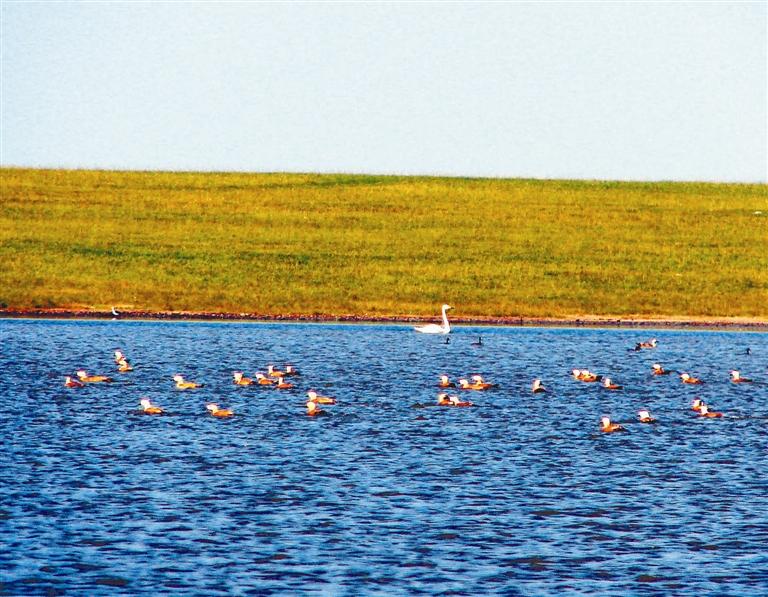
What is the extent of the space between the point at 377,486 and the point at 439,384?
20.7 m

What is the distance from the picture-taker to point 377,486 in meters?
29.8

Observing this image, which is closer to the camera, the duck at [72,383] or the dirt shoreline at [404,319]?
the duck at [72,383]

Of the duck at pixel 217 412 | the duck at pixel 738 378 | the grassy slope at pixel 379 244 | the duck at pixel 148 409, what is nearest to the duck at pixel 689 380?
the duck at pixel 738 378

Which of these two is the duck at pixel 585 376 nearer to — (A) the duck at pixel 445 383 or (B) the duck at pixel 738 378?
(A) the duck at pixel 445 383

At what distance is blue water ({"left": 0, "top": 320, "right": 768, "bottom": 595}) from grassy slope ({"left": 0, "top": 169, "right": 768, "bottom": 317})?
28.7m

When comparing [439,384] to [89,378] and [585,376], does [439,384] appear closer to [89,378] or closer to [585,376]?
[585,376]

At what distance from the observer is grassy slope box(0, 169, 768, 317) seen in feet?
275

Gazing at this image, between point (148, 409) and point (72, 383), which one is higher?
point (72, 383)

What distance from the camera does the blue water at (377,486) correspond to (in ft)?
74.3

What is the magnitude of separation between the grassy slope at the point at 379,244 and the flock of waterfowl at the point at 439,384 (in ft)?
91.4

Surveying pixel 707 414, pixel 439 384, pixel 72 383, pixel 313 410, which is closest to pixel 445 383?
pixel 439 384

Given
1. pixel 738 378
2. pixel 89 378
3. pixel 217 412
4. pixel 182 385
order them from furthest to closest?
pixel 738 378 → pixel 89 378 → pixel 182 385 → pixel 217 412

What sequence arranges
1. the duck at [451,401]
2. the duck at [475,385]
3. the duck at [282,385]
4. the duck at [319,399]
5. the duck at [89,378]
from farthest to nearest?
the duck at [89,378]
the duck at [475,385]
the duck at [282,385]
the duck at [451,401]
the duck at [319,399]

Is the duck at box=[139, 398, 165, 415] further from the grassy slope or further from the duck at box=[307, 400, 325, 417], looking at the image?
the grassy slope
